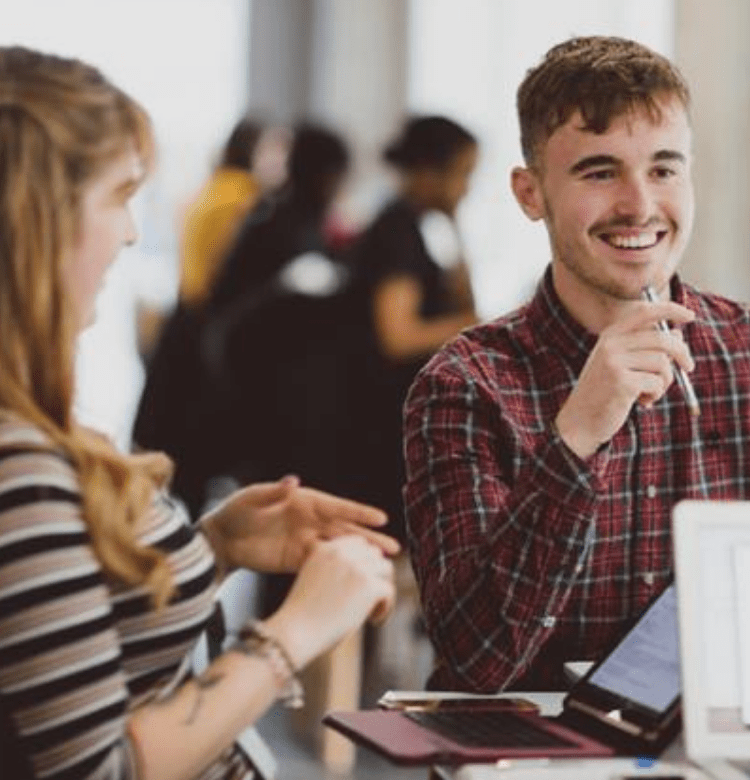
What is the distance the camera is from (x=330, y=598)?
1.88 meters

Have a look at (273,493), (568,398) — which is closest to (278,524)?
(273,493)

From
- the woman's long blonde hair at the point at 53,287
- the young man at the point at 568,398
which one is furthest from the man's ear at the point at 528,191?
the woman's long blonde hair at the point at 53,287

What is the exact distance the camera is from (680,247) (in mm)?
2516

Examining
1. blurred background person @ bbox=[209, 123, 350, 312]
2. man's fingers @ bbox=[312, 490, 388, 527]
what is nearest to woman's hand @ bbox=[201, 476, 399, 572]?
man's fingers @ bbox=[312, 490, 388, 527]

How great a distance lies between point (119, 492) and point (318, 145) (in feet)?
12.3

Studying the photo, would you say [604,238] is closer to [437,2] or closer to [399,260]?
[399,260]

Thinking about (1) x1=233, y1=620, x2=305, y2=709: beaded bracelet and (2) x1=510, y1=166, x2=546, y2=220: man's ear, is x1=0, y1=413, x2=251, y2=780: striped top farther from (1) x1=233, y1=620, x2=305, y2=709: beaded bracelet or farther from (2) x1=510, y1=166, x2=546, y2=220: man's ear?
(2) x1=510, y1=166, x2=546, y2=220: man's ear

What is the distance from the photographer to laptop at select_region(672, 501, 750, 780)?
1.92 metres

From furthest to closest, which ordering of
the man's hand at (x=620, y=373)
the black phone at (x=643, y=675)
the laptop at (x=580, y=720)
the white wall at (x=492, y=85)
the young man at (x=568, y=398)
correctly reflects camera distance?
the white wall at (x=492, y=85)
the young man at (x=568, y=398)
the man's hand at (x=620, y=373)
the black phone at (x=643, y=675)
the laptop at (x=580, y=720)

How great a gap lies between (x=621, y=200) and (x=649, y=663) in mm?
609

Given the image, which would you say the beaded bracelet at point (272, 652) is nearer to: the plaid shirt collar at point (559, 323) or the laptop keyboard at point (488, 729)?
the laptop keyboard at point (488, 729)

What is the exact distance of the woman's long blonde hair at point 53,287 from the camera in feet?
5.80

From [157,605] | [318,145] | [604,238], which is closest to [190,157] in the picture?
[318,145]

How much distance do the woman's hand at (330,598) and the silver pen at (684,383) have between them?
0.58 meters
